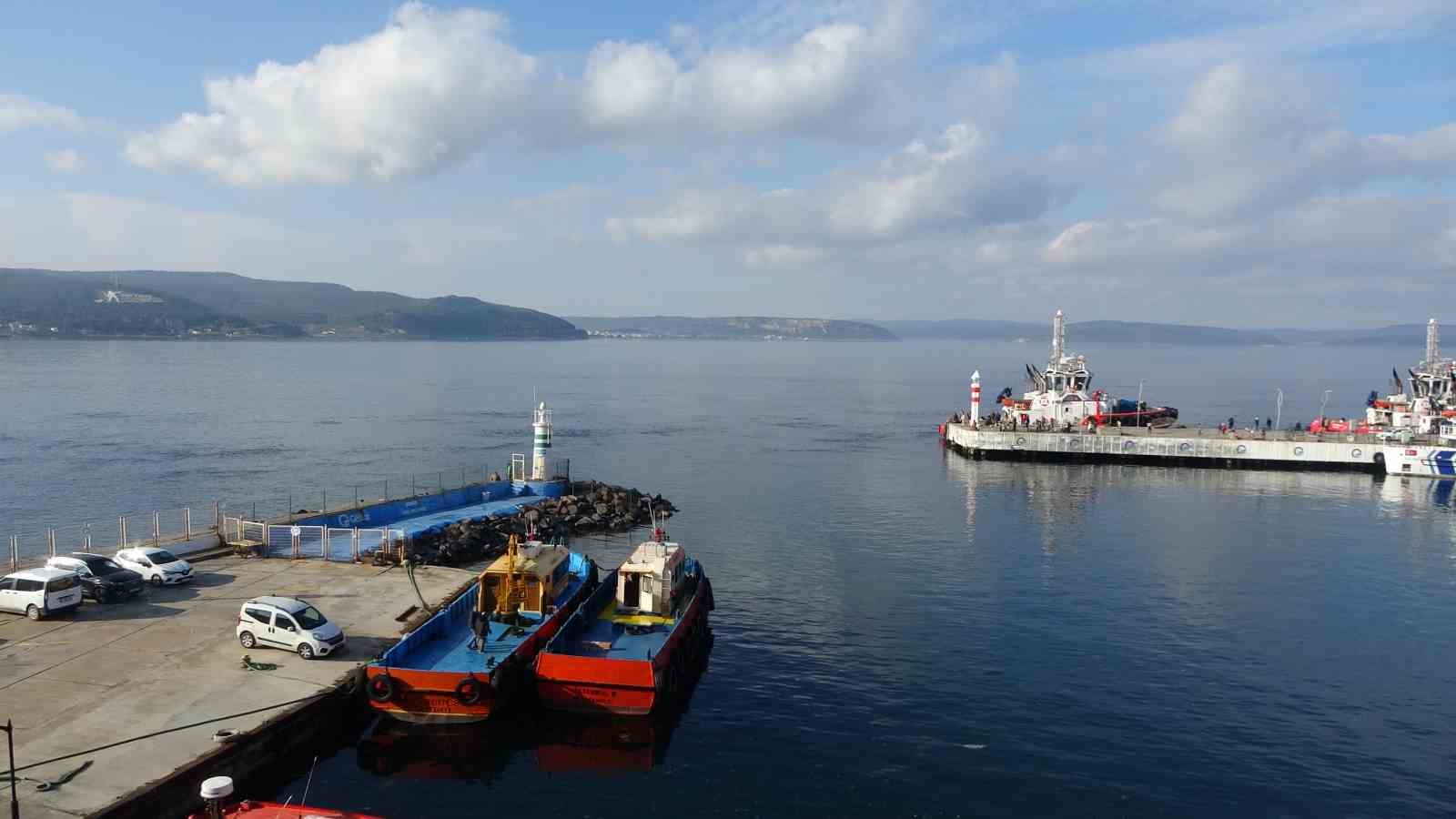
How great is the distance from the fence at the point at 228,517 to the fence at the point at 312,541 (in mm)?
72

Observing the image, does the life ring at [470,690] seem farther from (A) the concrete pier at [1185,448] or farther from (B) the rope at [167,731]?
(A) the concrete pier at [1185,448]

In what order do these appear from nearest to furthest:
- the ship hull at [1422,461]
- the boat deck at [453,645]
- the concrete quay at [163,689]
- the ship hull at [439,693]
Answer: the concrete quay at [163,689] < the ship hull at [439,693] < the boat deck at [453,645] < the ship hull at [1422,461]

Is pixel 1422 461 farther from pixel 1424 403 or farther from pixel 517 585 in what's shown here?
pixel 517 585

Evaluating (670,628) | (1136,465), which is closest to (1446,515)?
(1136,465)

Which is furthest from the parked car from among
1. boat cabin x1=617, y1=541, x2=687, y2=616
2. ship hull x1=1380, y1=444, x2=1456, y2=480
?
ship hull x1=1380, y1=444, x2=1456, y2=480

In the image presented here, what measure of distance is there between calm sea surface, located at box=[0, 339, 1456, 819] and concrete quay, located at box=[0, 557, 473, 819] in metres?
2.02

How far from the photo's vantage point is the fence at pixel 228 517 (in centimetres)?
3856

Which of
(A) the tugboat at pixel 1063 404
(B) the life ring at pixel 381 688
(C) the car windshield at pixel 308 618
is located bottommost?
(B) the life ring at pixel 381 688

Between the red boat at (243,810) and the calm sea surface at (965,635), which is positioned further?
the calm sea surface at (965,635)

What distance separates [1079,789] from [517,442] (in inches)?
2986

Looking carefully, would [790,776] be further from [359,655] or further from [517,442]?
[517,442]

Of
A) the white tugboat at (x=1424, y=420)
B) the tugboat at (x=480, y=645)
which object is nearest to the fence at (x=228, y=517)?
the tugboat at (x=480, y=645)

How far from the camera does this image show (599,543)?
165 feet

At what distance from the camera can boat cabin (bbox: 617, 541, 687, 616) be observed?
3069 centimetres
